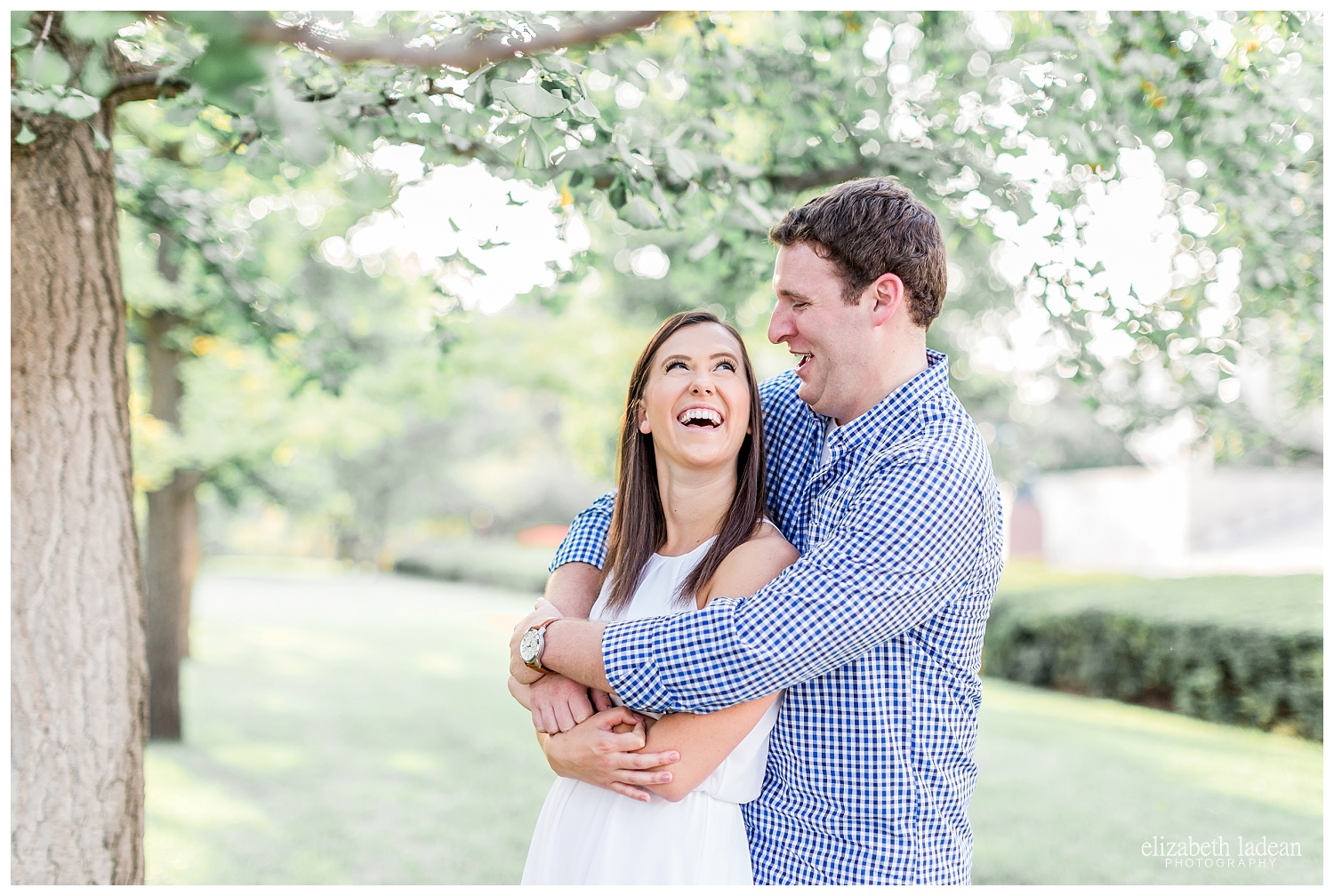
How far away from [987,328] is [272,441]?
7216mm

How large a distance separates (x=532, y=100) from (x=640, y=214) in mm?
746

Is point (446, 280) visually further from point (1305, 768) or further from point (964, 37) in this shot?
point (1305, 768)

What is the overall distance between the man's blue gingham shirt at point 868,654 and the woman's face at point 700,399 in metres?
0.24

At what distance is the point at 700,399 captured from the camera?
8.05 feet

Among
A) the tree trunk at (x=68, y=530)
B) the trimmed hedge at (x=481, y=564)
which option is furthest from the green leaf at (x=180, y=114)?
the trimmed hedge at (x=481, y=564)

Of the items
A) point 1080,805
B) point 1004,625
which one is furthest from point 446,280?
point 1004,625

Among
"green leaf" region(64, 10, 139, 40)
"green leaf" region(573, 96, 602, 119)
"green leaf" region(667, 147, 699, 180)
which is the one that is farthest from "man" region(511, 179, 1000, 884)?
"green leaf" region(64, 10, 139, 40)

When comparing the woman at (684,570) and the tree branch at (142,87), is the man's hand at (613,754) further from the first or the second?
the tree branch at (142,87)

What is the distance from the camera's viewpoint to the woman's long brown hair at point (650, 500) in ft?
7.88

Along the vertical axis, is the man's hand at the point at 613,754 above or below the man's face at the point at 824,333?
below

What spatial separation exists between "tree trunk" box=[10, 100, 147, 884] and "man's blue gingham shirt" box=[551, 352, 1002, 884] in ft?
6.93

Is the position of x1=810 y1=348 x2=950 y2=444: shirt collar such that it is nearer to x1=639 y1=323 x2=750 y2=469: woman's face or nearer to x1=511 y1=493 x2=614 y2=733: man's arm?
x1=639 y1=323 x2=750 y2=469: woman's face

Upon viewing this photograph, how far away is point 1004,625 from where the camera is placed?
11602mm

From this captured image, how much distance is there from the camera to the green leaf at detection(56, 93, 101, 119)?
2.45 metres
